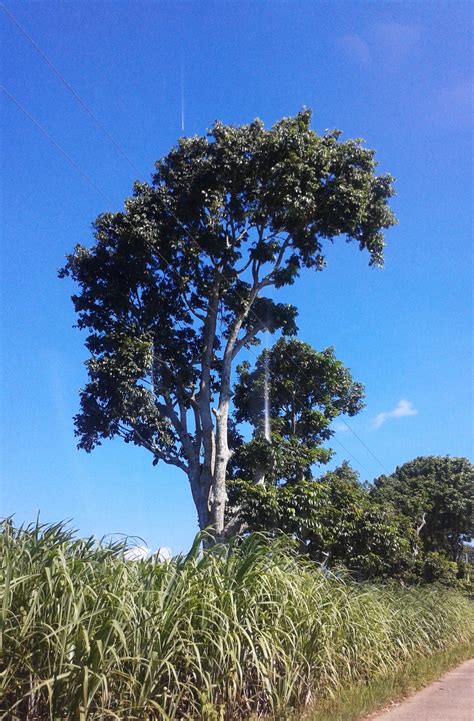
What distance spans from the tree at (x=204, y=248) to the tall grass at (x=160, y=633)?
9423 mm

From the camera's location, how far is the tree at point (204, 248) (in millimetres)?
16750

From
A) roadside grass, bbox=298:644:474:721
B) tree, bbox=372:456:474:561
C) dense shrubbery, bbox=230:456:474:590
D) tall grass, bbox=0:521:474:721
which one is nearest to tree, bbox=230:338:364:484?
dense shrubbery, bbox=230:456:474:590

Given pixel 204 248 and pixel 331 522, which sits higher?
pixel 204 248

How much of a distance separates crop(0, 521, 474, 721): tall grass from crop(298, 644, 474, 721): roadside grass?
20cm

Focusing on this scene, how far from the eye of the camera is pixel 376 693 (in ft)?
24.3

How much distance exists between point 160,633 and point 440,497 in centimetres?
3420

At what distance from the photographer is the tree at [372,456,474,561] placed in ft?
117

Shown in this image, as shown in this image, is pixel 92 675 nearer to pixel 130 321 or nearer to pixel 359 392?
pixel 130 321

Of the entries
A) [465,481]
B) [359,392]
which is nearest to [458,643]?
[359,392]

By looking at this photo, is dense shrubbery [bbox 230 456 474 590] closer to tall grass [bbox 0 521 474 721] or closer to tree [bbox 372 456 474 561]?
tall grass [bbox 0 521 474 721]

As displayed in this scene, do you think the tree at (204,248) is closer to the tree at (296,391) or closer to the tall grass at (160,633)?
the tree at (296,391)

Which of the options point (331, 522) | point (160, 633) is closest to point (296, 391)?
point (331, 522)

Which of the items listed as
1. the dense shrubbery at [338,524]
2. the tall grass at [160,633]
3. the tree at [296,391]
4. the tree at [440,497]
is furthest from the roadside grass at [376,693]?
the tree at [440,497]

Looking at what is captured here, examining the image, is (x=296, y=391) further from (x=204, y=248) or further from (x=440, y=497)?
(x=440, y=497)
